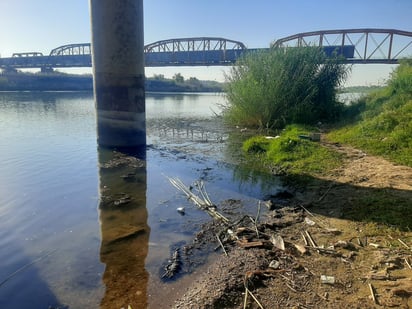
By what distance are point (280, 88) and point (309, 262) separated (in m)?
12.9

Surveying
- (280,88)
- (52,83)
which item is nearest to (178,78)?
(52,83)

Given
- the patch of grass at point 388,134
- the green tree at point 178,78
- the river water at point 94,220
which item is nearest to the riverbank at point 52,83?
the green tree at point 178,78

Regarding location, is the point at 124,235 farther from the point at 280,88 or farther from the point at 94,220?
the point at 280,88

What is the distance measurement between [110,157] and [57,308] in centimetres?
738

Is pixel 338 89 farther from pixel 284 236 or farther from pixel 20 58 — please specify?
pixel 20 58

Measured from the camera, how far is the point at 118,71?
1106 centimetres

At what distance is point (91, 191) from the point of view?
6984mm

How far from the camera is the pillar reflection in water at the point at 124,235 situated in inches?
137

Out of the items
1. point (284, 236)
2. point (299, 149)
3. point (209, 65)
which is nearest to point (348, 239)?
point (284, 236)

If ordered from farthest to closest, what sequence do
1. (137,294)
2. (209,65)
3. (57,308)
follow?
1. (209,65)
2. (137,294)
3. (57,308)

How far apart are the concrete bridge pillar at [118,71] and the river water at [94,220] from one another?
39.3 inches

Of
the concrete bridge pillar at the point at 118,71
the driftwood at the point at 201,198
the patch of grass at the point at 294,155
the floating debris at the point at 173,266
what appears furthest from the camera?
the concrete bridge pillar at the point at 118,71

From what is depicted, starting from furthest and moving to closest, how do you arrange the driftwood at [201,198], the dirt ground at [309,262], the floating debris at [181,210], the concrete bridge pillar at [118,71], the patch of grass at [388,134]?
the concrete bridge pillar at [118,71] < the patch of grass at [388,134] < the floating debris at [181,210] < the driftwood at [201,198] < the dirt ground at [309,262]

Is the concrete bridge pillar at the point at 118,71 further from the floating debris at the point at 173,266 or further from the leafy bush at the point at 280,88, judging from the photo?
the floating debris at the point at 173,266
